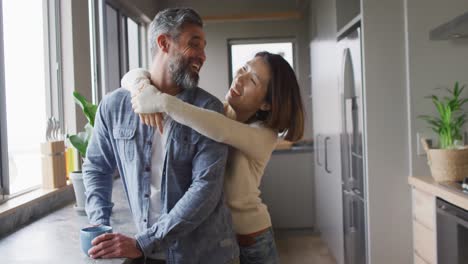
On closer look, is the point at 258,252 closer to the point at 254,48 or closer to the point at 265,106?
the point at 265,106

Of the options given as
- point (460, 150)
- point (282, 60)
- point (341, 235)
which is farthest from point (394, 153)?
point (282, 60)

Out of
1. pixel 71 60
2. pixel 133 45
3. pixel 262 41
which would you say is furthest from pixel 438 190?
pixel 262 41

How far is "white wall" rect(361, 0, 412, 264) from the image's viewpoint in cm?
259

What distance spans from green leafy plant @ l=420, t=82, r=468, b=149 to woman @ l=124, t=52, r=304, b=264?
47.4 inches

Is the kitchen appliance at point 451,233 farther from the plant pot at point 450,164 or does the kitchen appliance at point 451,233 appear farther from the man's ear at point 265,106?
the man's ear at point 265,106

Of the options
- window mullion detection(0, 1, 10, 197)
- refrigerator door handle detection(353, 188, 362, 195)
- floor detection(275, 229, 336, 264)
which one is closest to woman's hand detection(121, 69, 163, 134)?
window mullion detection(0, 1, 10, 197)

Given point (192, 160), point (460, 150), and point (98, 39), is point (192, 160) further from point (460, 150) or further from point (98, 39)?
point (98, 39)

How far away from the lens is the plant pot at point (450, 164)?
7.34 ft

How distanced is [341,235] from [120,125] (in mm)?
2393

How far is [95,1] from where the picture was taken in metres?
2.94

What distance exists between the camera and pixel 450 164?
7.39ft

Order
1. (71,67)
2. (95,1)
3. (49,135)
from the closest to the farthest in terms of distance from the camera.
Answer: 1. (49,135)
2. (71,67)
3. (95,1)

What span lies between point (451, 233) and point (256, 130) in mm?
1130

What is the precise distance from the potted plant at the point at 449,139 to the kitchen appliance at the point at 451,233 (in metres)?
0.18
